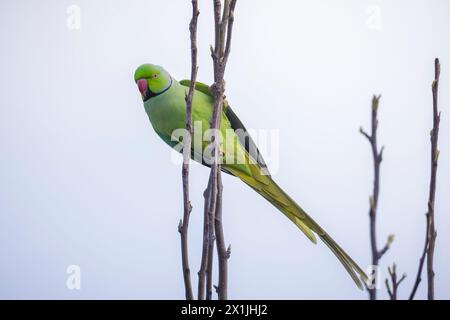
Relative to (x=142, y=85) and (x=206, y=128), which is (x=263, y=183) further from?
(x=142, y=85)

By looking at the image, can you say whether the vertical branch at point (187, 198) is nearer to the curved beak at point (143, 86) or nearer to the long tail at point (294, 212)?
the long tail at point (294, 212)

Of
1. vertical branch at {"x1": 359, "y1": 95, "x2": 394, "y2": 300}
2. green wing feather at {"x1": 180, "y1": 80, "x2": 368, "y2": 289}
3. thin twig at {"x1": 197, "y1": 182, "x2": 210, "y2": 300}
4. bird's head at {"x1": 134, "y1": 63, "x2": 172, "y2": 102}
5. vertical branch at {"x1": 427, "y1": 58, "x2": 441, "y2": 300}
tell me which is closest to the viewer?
vertical branch at {"x1": 359, "y1": 95, "x2": 394, "y2": 300}

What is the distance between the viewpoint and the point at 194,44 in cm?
151

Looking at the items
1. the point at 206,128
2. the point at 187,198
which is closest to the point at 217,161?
the point at 187,198

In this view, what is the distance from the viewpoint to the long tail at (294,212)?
74.9 inches

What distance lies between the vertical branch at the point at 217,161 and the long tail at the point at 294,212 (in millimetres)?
533

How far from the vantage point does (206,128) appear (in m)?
2.80

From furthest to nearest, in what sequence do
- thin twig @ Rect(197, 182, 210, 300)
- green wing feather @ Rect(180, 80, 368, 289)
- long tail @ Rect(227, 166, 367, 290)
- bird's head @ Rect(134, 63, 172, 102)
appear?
bird's head @ Rect(134, 63, 172, 102) < green wing feather @ Rect(180, 80, 368, 289) < long tail @ Rect(227, 166, 367, 290) < thin twig @ Rect(197, 182, 210, 300)

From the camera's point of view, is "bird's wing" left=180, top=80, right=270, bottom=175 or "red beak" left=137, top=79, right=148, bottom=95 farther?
"red beak" left=137, top=79, right=148, bottom=95

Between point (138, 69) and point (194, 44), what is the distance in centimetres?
167

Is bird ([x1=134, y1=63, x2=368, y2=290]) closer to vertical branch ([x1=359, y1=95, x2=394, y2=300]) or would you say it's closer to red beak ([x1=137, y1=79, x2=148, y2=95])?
red beak ([x1=137, y1=79, x2=148, y2=95])

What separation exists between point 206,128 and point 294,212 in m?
0.62

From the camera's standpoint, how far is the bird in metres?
2.77

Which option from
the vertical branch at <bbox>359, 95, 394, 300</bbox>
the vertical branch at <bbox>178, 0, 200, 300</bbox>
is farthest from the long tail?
the vertical branch at <bbox>359, 95, 394, 300</bbox>
